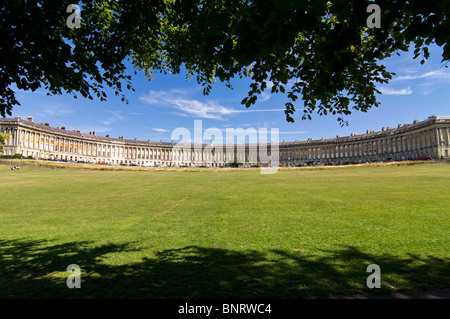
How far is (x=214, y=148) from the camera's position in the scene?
145 meters

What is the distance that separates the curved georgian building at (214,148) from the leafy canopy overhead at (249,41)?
93.1 meters

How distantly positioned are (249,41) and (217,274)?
14.6 feet

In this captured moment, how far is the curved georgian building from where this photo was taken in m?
93.4

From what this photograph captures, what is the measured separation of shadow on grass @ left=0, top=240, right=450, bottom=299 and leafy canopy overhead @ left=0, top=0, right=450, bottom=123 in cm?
359

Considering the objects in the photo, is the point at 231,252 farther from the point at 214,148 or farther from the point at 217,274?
the point at 214,148

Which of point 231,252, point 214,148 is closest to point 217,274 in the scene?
point 231,252

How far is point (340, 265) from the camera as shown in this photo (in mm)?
5164

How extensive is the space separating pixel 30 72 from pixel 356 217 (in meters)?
12.2

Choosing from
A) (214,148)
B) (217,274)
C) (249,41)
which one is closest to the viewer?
(249,41)

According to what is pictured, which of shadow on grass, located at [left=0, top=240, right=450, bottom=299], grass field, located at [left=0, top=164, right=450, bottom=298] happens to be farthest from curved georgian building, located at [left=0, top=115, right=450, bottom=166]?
A: shadow on grass, located at [left=0, top=240, right=450, bottom=299]
